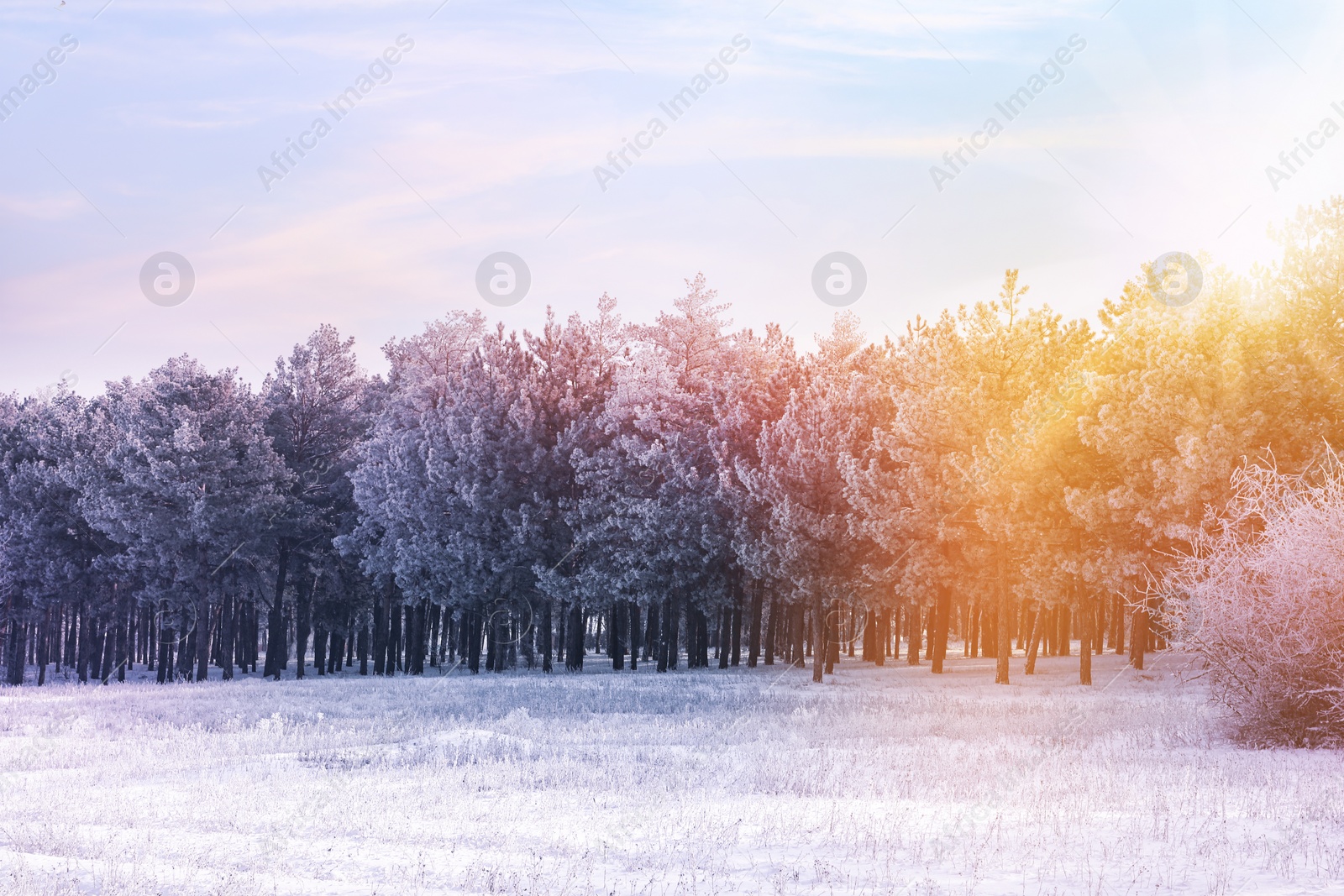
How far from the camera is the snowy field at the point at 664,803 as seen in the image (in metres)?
10.2

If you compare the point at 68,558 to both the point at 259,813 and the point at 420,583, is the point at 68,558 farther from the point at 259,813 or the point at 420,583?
the point at 259,813

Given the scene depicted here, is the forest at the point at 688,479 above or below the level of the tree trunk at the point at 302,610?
above

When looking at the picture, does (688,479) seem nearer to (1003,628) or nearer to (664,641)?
(664,641)

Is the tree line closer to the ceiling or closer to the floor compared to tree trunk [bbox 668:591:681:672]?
closer to the ceiling

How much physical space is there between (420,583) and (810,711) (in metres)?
27.1

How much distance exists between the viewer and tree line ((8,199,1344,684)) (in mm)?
31062

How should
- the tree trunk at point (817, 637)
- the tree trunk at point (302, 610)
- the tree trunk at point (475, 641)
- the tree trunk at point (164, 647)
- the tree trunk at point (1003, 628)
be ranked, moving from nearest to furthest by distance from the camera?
the tree trunk at point (1003, 628), the tree trunk at point (817, 637), the tree trunk at point (475, 641), the tree trunk at point (164, 647), the tree trunk at point (302, 610)

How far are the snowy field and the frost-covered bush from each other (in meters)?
1.04

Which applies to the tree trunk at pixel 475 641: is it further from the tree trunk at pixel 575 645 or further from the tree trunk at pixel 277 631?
the tree trunk at pixel 277 631

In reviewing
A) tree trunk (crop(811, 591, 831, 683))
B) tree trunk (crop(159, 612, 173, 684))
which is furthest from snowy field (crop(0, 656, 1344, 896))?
tree trunk (crop(159, 612, 173, 684))

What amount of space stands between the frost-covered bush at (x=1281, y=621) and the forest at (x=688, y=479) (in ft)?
0.76

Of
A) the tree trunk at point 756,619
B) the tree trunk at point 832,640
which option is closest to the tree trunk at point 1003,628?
the tree trunk at point 832,640

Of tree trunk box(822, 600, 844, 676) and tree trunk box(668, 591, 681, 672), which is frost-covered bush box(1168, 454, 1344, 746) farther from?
tree trunk box(668, 591, 681, 672)

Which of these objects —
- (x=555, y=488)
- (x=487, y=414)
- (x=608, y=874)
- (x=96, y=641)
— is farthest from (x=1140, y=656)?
(x=96, y=641)
